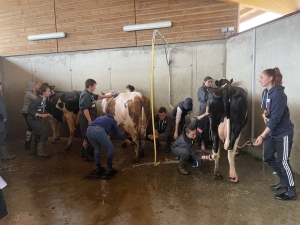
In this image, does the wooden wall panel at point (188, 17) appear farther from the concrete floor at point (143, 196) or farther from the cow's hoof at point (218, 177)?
the cow's hoof at point (218, 177)

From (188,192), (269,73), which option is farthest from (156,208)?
(269,73)

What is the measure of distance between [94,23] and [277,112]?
215 inches

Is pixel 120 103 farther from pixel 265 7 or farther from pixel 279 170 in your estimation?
pixel 265 7

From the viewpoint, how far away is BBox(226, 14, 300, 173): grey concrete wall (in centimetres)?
355

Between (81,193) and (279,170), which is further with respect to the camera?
(81,193)

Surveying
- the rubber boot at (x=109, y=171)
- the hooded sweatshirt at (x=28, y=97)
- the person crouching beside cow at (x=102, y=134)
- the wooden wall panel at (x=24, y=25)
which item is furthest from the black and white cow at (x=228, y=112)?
the wooden wall panel at (x=24, y=25)

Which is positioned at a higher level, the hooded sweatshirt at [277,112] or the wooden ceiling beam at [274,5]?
the wooden ceiling beam at [274,5]

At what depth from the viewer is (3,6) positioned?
23.7 feet

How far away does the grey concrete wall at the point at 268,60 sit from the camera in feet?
11.6

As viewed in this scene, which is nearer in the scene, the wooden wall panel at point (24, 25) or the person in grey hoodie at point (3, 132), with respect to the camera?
the person in grey hoodie at point (3, 132)

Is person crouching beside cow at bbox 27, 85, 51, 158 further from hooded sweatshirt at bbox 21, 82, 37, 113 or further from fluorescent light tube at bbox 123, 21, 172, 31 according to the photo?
fluorescent light tube at bbox 123, 21, 172, 31

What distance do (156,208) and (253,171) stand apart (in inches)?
78.2

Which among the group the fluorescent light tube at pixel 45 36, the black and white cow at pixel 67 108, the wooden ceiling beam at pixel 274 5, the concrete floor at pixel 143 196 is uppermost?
the wooden ceiling beam at pixel 274 5

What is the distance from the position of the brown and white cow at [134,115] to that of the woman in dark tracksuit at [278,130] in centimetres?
241
